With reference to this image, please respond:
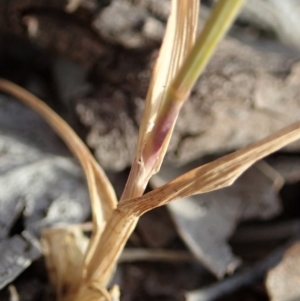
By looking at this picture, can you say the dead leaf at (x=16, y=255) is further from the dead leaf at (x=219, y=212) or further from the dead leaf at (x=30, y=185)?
the dead leaf at (x=219, y=212)

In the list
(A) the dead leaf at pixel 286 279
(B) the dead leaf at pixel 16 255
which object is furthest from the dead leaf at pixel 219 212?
(B) the dead leaf at pixel 16 255

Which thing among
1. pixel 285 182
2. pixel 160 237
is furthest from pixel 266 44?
pixel 160 237

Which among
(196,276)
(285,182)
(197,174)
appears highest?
(197,174)

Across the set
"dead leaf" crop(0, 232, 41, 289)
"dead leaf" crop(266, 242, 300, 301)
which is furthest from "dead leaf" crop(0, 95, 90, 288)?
"dead leaf" crop(266, 242, 300, 301)

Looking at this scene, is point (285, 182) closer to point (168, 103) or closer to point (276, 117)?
point (276, 117)

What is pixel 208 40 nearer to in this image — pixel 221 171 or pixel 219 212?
pixel 221 171

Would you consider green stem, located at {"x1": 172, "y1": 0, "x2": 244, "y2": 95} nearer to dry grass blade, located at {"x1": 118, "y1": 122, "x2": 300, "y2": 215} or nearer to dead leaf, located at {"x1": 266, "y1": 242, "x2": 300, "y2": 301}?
dry grass blade, located at {"x1": 118, "y1": 122, "x2": 300, "y2": 215}

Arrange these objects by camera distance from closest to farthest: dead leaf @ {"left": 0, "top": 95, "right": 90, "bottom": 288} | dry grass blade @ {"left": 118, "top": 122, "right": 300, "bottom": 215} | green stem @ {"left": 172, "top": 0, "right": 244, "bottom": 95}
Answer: green stem @ {"left": 172, "top": 0, "right": 244, "bottom": 95} → dry grass blade @ {"left": 118, "top": 122, "right": 300, "bottom": 215} → dead leaf @ {"left": 0, "top": 95, "right": 90, "bottom": 288}
